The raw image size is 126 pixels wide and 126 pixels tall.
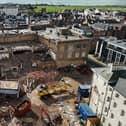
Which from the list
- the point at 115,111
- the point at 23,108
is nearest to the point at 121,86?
the point at 115,111

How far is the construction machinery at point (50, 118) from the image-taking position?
150ft

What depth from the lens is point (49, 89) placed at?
186 feet

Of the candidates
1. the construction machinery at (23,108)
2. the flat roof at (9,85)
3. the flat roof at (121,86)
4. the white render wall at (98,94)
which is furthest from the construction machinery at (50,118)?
the flat roof at (121,86)

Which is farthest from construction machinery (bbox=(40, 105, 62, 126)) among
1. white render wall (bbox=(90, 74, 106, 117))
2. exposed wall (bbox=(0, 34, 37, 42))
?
exposed wall (bbox=(0, 34, 37, 42))

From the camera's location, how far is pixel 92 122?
146ft

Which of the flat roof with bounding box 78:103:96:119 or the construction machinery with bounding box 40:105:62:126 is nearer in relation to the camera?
the construction machinery with bounding box 40:105:62:126

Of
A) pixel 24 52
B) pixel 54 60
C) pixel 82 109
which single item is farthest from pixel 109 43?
pixel 82 109

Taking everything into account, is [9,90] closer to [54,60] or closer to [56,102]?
[56,102]

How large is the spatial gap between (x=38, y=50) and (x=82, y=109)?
29.0 metres

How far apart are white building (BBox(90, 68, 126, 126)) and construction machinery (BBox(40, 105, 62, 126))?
6.85 metres

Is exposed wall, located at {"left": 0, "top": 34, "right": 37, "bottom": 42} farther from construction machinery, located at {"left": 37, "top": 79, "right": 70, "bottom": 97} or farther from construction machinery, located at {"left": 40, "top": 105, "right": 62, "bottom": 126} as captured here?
construction machinery, located at {"left": 40, "top": 105, "right": 62, "bottom": 126}

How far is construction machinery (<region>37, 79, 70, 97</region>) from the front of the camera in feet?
180

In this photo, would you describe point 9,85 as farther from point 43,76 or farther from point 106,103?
point 106,103

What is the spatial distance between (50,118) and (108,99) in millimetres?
11090
